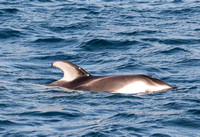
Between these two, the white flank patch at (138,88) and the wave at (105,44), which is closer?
the white flank patch at (138,88)

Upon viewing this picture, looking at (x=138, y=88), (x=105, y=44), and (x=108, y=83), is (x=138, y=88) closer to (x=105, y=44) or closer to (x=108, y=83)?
(x=108, y=83)

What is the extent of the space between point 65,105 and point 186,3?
18.8 m

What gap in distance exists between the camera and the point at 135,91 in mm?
12492

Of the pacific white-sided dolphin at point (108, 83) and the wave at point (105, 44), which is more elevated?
the wave at point (105, 44)

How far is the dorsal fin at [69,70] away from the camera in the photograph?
1277cm

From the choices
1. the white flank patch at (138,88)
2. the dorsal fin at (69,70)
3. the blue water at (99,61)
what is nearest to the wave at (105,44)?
the blue water at (99,61)

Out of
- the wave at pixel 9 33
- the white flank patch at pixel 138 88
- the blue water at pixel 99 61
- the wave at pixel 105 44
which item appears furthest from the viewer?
the wave at pixel 9 33

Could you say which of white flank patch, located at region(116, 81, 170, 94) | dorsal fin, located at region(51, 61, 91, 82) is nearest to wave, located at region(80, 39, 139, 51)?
dorsal fin, located at region(51, 61, 91, 82)

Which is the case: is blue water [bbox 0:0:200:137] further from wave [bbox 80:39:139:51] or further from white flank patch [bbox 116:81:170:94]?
white flank patch [bbox 116:81:170:94]

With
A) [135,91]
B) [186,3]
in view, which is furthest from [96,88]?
[186,3]

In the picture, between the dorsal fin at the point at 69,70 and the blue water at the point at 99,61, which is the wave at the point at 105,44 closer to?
the blue water at the point at 99,61

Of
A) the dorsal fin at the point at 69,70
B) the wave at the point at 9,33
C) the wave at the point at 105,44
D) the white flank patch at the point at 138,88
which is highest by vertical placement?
the wave at the point at 9,33

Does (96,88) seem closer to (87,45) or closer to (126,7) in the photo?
(87,45)

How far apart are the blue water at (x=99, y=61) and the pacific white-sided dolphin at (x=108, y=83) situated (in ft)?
0.95
